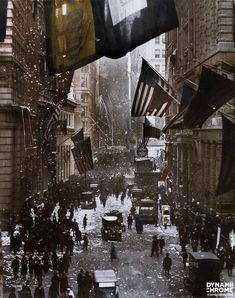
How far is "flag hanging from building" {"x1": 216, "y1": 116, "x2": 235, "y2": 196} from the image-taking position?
1856 cm

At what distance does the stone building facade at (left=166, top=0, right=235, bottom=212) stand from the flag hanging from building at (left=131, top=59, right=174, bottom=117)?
4.12 m

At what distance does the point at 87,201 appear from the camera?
3631 cm

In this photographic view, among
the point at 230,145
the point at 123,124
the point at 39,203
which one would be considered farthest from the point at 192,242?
the point at 123,124

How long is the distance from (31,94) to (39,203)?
775 centimetres

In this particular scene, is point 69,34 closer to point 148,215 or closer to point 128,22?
point 128,22

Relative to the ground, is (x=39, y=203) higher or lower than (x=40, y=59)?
lower

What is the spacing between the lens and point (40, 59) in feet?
128

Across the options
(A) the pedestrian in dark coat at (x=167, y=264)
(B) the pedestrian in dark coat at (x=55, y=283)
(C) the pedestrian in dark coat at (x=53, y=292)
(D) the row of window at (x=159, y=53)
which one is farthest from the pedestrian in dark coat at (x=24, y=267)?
(D) the row of window at (x=159, y=53)

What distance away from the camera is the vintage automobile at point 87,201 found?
118 ft

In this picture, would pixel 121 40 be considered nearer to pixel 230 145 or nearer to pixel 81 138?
pixel 230 145

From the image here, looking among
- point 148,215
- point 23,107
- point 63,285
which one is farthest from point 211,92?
point 148,215

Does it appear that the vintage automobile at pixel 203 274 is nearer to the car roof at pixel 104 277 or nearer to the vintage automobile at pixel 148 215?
the car roof at pixel 104 277

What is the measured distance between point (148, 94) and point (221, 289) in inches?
354

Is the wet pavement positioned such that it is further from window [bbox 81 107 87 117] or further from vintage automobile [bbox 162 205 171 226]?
window [bbox 81 107 87 117]
